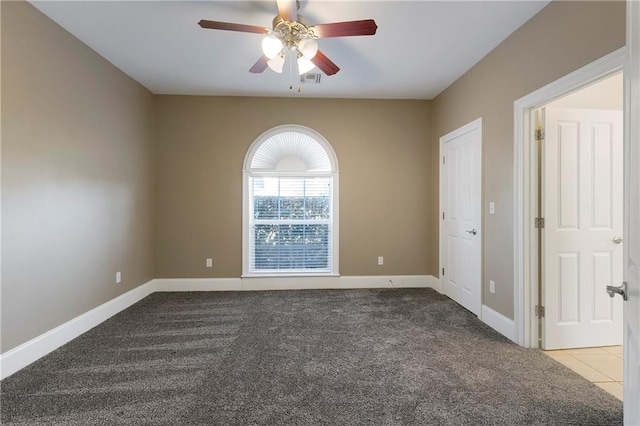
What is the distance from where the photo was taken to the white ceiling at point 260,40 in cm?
239

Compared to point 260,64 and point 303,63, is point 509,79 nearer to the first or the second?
point 303,63

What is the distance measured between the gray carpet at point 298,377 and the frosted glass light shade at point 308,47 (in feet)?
7.68

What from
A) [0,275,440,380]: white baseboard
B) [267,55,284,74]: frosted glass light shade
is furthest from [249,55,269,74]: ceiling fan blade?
[0,275,440,380]: white baseboard

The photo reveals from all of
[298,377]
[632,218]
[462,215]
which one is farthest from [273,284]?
[632,218]

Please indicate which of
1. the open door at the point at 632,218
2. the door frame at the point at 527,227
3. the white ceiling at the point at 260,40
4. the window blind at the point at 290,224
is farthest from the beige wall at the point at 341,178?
the open door at the point at 632,218

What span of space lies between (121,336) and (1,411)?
103cm

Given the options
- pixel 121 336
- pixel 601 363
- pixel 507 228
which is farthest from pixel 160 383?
pixel 601 363

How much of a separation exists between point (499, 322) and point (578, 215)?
1.18 m

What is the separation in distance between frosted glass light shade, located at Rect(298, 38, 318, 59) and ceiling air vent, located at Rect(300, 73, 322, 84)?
131 centimetres

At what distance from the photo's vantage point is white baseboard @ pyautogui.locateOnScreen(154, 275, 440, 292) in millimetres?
4273

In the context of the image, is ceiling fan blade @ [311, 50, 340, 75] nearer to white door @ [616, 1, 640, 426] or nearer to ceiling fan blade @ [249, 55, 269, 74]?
ceiling fan blade @ [249, 55, 269, 74]

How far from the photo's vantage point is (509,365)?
7.58ft

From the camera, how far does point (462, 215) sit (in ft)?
12.1

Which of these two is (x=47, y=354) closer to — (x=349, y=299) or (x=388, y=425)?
(x=388, y=425)
